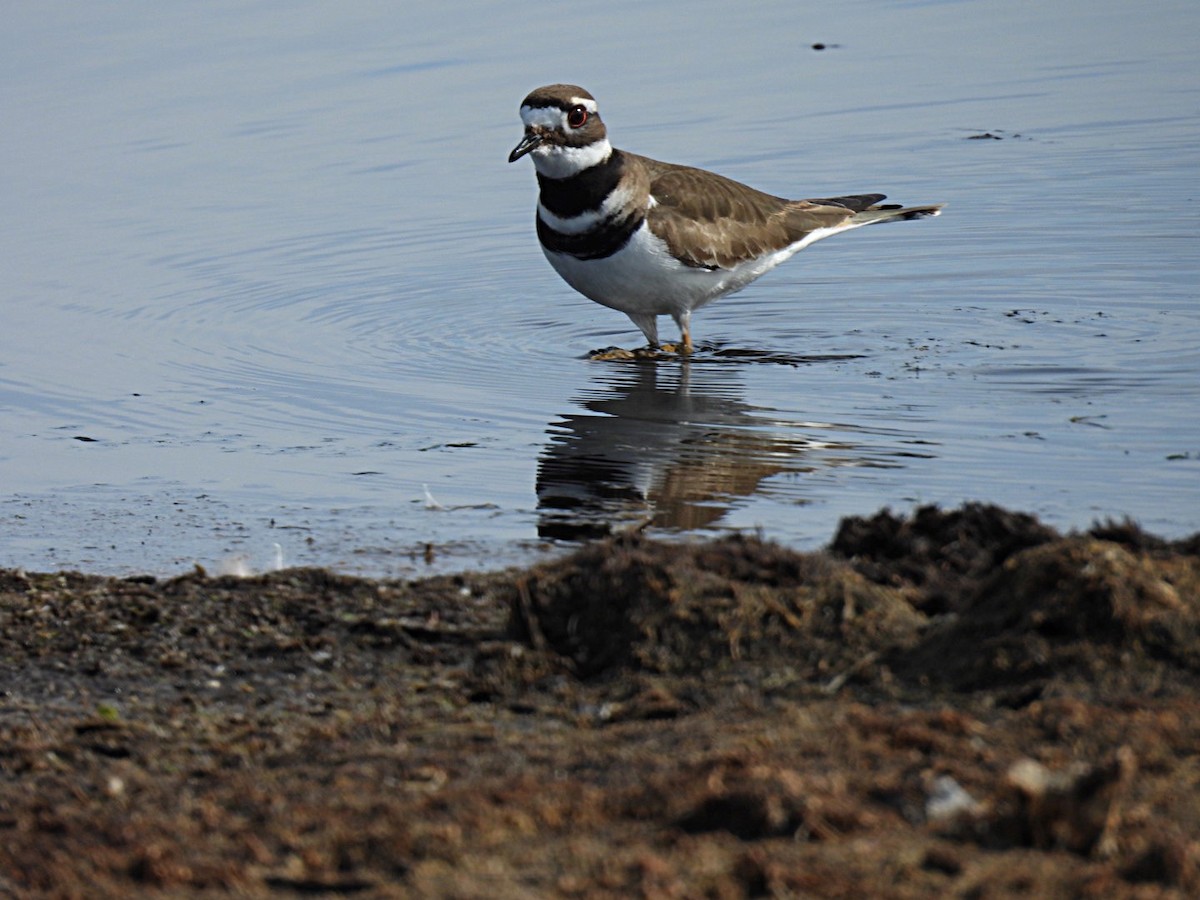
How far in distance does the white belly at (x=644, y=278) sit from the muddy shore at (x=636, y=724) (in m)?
3.89

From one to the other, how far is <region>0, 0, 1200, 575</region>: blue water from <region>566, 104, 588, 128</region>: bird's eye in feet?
4.01

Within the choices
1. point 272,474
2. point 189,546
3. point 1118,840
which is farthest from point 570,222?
point 1118,840

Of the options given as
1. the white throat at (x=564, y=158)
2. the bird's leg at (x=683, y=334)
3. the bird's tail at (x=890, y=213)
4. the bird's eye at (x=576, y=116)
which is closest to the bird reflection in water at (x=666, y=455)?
the bird's leg at (x=683, y=334)

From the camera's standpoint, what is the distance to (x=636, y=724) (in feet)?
13.6

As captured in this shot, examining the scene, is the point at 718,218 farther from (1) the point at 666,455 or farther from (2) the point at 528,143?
(1) the point at 666,455

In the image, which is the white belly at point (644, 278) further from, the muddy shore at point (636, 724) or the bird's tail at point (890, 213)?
the muddy shore at point (636, 724)

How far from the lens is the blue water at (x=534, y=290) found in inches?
268

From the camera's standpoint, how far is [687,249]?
9.31 metres

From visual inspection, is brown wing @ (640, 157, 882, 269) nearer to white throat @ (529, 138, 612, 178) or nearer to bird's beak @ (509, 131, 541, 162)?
white throat @ (529, 138, 612, 178)

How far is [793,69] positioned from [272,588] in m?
12.7

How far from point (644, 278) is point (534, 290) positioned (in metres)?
1.93

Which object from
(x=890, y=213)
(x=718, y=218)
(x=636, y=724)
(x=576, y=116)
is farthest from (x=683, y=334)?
(x=636, y=724)

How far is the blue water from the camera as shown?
6.82m

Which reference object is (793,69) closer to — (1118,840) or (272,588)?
(272,588)
